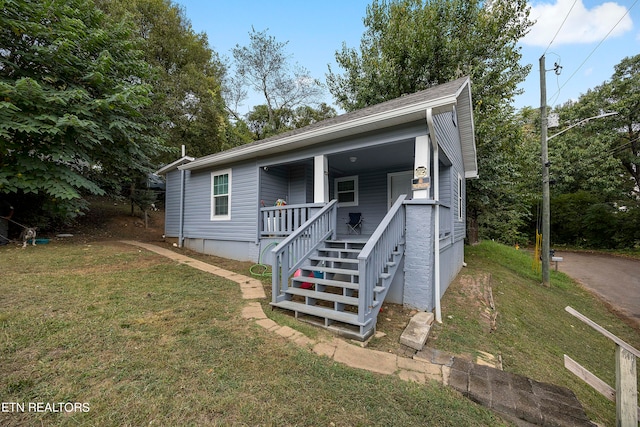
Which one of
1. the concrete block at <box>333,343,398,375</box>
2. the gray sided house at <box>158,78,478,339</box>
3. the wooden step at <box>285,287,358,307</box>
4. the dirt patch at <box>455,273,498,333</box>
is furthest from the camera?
the dirt patch at <box>455,273,498,333</box>

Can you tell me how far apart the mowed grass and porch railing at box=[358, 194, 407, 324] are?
82 centimetres

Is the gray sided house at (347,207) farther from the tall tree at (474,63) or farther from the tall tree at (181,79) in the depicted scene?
the tall tree at (181,79)

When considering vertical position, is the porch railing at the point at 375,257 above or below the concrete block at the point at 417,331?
above

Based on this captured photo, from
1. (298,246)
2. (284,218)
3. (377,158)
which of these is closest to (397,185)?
(377,158)

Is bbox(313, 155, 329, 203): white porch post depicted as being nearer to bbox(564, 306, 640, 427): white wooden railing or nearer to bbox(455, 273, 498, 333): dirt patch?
bbox(455, 273, 498, 333): dirt patch

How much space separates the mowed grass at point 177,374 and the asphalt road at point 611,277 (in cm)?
825

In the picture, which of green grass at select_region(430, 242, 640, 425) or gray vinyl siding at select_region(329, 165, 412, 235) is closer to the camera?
green grass at select_region(430, 242, 640, 425)

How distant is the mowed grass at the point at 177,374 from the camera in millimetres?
1837

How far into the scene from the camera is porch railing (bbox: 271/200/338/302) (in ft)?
12.7

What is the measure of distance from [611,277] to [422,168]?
1166cm

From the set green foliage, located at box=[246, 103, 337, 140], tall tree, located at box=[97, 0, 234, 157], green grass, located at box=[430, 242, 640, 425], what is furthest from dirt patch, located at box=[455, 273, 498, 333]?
green foliage, located at box=[246, 103, 337, 140]

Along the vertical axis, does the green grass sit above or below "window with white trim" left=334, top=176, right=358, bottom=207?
below

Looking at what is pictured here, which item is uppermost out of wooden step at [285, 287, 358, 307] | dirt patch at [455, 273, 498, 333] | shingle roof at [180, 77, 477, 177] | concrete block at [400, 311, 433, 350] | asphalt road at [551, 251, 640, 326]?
shingle roof at [180, 77, 477, 177]

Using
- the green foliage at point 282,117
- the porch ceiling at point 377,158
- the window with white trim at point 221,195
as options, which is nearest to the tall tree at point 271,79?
the green foliage at point 282,117
